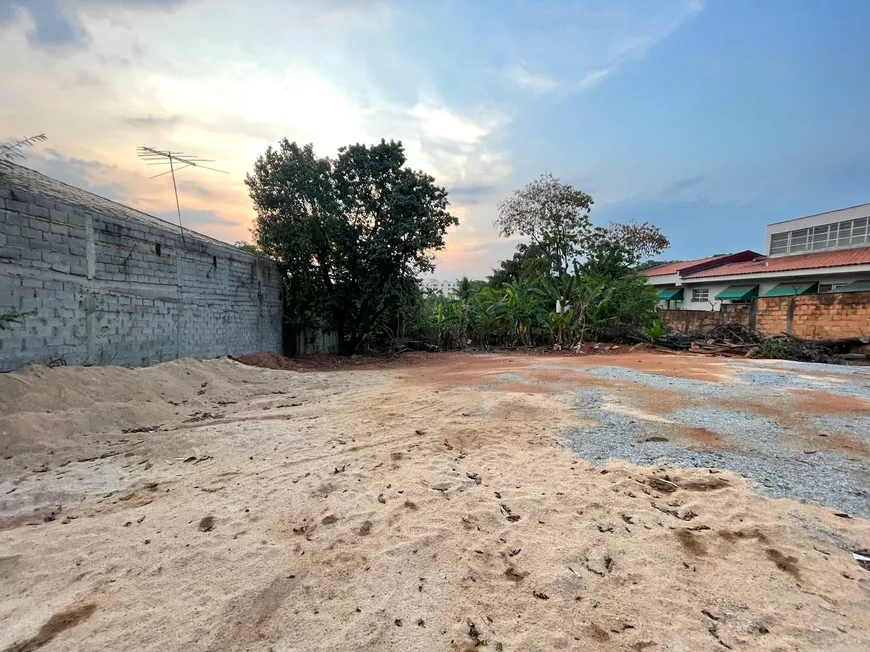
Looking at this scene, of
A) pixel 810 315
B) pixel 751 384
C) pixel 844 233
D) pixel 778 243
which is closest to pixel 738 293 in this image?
pixel 778 243

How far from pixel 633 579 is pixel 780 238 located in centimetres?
2510

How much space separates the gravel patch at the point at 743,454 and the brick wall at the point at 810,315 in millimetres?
9136

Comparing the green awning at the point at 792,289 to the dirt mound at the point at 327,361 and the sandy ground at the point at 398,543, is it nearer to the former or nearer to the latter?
the dirt mound at the point at 327,361

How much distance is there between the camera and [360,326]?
44.9 ft

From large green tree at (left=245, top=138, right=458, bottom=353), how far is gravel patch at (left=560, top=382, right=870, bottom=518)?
814cm

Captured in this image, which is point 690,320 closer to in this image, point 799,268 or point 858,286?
point 799,268

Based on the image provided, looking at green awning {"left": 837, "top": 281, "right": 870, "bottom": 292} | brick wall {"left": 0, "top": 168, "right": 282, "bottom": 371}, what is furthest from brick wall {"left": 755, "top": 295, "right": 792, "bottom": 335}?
brick wall {"left": 0, "top": 168, "right": 282, "bottom": 371}

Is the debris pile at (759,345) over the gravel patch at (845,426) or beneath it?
over

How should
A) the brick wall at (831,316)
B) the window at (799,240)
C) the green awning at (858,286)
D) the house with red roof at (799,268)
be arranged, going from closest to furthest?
the brick wall at (831,316), the green awning at (858,286), the house with red roof at (799,268), the window at (799,240)

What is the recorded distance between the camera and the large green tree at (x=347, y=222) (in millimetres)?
11633

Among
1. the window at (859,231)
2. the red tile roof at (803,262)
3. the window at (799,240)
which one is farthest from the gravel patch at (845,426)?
the window at (799,240)

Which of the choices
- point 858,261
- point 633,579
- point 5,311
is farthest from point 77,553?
point 858,261

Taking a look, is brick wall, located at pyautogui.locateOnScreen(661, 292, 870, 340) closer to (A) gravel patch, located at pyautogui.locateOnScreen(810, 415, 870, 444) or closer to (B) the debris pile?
(B) the debris pile

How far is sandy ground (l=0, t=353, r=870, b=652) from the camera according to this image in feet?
6.11
